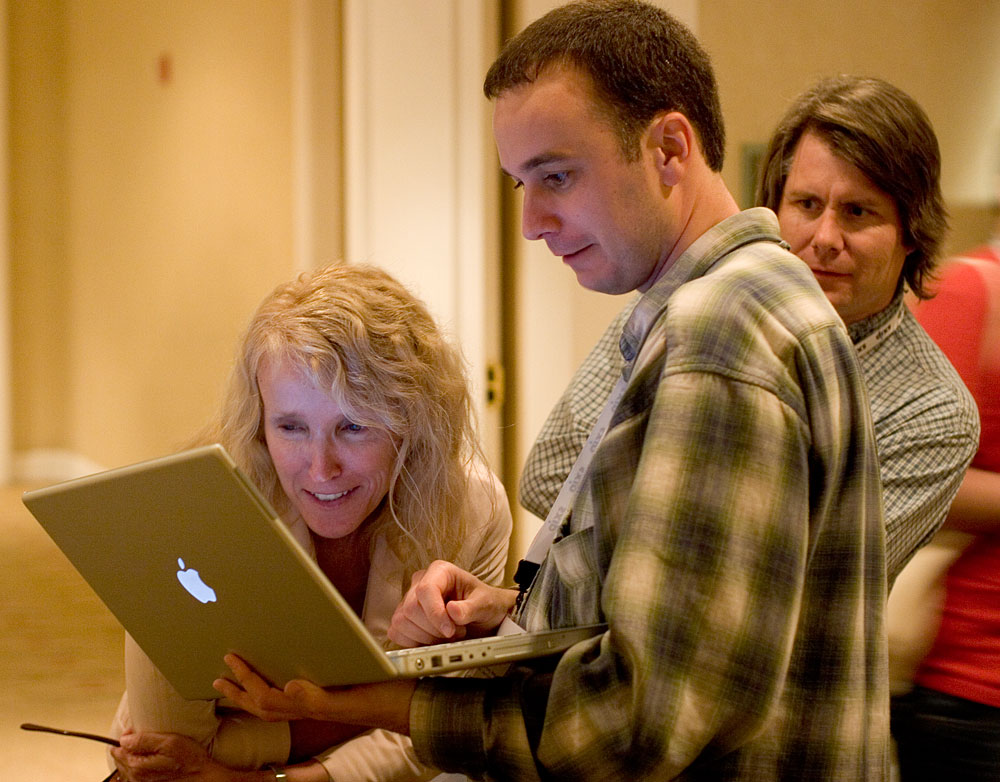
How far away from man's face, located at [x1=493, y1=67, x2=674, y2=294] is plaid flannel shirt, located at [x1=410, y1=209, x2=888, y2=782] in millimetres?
80

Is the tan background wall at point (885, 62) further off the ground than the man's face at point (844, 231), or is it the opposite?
the tan background wall at point (885, 62)

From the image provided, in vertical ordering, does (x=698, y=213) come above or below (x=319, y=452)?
above

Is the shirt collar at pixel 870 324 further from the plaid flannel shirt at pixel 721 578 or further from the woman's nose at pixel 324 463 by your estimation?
the woman's nose at pixel 324 463

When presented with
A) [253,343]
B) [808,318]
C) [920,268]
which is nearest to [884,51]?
[920,268]

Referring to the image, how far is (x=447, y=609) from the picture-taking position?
4.09ft

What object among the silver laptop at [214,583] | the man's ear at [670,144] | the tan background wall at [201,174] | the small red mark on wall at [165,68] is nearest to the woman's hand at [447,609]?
the silver laptop at [214,583]

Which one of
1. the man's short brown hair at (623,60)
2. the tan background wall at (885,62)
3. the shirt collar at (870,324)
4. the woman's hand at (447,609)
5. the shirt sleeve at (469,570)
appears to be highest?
the tan background wall at (885,62)

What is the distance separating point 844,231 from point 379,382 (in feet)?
2.25

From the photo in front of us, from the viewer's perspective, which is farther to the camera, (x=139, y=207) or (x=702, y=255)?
(x=139, y=207)

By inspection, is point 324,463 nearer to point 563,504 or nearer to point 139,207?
point 563,504

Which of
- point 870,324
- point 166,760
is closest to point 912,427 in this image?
point 870,324

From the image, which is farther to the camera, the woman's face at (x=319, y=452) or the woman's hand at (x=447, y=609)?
the woman's face at (x=319, y=452)

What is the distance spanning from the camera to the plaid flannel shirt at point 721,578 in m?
0.89

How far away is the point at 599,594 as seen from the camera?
993 millimetres
